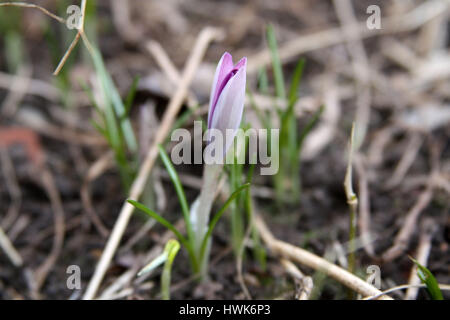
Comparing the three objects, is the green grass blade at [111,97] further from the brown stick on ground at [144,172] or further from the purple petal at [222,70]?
the purple petal at [222,70]

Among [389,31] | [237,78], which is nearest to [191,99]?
[237,78]

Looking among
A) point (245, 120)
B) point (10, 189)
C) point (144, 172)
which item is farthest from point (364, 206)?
point (10, 189)

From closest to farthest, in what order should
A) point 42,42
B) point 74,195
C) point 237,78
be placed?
point 237,78 → point 74,195 → point 42,42

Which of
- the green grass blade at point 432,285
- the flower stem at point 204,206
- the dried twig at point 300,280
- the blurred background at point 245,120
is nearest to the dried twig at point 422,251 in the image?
the blurred background at point 245,120

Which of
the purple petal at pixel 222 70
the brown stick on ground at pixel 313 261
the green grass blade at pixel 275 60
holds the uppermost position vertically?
the green grass blade at pixel 275 60

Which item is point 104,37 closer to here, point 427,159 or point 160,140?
point 160,140

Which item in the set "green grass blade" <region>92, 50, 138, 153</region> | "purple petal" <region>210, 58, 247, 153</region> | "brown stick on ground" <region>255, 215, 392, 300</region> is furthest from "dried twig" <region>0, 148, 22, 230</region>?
"purple petal" <region>210, 58, 247, 153</region>

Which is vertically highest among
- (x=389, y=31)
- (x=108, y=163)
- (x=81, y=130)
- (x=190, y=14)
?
(x=190, y=14)
